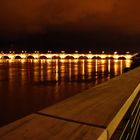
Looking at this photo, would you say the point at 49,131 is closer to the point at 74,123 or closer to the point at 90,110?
the point at 74,123

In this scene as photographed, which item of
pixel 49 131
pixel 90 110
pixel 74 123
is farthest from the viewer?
pixel 90 110

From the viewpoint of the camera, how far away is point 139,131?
4.30m

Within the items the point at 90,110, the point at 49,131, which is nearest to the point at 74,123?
the point at 49,131

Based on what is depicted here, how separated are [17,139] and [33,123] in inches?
13.0

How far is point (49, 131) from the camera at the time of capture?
1.76 m

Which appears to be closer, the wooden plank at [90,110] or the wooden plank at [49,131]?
the wooden plank at [49,131]

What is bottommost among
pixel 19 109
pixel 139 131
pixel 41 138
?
pixel 19 109

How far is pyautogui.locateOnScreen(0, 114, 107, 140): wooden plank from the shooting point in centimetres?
164

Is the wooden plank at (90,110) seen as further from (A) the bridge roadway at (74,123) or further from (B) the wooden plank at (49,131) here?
(B) the wooden plank at (49,131)

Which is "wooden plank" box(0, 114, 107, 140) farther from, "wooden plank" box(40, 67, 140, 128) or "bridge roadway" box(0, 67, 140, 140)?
"wooden plank" box(40, 67, 140, 128)

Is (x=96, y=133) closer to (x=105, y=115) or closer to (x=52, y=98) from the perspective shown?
(x=105, y=115)

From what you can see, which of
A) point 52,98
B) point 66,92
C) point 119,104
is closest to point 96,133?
point 119,104

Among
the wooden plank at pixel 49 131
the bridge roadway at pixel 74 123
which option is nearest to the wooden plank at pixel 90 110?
the bridge roadway at pixel 74 123

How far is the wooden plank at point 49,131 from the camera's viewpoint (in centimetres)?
164
